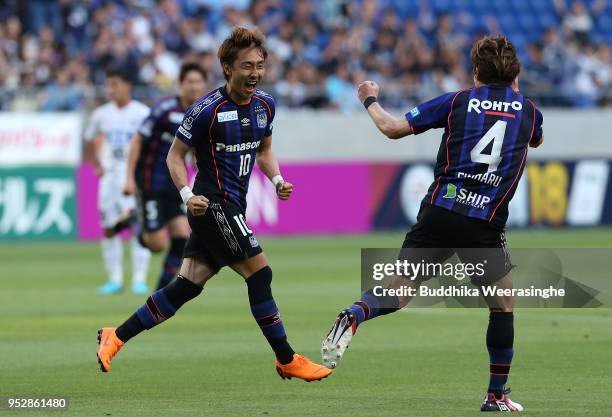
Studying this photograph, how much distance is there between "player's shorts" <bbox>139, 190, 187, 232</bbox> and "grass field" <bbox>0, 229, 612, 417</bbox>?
0.94 metres

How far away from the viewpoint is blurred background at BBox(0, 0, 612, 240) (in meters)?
25.0

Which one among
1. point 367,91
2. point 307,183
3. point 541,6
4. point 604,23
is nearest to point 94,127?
point 367,91

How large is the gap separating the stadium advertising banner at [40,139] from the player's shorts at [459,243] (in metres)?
17.9

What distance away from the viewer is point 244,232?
8.64 m

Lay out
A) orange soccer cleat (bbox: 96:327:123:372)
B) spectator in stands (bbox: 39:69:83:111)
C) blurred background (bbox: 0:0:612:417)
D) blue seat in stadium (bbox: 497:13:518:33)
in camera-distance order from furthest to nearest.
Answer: blue seat in stadium (bbox: 497:13:518:33) < spectator in stands (bbox: 39:69:83:111) < blurred background (bbox: 0:0:612:417) < orange soccer cleat (bbox: 96:327:123:372)

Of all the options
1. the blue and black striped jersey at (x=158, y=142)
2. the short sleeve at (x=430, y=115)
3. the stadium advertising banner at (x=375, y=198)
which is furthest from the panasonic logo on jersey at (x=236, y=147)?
the stadium advertising banner at (x=375, y=198)

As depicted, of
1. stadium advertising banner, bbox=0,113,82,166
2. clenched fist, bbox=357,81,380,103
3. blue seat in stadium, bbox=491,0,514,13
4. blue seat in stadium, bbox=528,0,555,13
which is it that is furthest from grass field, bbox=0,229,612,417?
blue seat in stadium, bbox=528,0,555,13

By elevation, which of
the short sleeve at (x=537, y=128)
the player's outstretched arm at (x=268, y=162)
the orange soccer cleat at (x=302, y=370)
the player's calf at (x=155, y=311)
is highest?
the short sleeve at (x=537, y=128)

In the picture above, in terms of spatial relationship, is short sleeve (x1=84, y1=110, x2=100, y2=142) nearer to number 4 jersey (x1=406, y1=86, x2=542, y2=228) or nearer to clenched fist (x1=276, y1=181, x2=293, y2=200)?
clenched fist (x1=276, y1=181, x2=293, y2=200)

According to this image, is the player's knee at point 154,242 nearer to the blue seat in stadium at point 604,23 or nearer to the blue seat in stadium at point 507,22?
the blue seat in stadium at point 507,22

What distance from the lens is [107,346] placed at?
29.1ft

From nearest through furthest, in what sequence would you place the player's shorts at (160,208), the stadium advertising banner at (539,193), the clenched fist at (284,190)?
1. the clenched fist at (284,190)
2. the player's shorts at (160,208)
3. the stadium advertising banner at (539,193)

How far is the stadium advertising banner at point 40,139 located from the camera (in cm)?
2480

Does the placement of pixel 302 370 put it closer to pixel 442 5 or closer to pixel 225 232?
pixel 225 232
